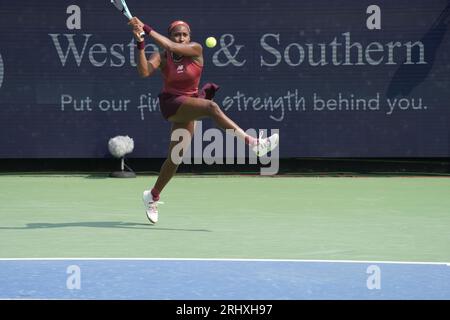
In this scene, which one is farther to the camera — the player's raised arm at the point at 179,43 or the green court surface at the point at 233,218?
the player's raised arm at the point at 179,43

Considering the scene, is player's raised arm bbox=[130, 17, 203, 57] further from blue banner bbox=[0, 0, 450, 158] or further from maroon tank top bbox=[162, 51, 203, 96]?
blue banner bbox=[0, 0, 450, 158]

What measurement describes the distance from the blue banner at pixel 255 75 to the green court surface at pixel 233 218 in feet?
2.10

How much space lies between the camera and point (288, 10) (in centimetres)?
1402

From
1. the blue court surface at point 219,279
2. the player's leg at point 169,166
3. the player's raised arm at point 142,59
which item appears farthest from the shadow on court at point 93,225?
the blue court surface at point 219,279

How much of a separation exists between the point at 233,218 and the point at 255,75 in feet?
15.9

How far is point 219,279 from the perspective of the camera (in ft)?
20.7

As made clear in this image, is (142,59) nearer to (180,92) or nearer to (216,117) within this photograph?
(180,92)

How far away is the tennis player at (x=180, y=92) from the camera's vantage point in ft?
28.2

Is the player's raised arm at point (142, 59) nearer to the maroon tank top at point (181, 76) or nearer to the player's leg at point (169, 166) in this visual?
the maroon tank top at point (181, 76)

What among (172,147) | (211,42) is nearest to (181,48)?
(172,147)

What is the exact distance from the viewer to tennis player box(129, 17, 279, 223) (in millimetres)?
8586

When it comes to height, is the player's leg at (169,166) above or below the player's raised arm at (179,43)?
below
